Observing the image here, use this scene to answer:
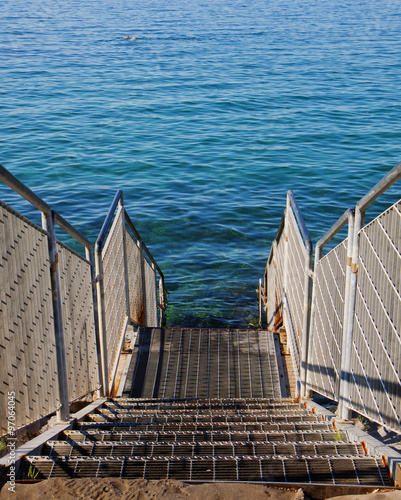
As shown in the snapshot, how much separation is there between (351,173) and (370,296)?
1573 cm

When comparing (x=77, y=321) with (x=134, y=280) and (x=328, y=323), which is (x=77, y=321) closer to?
(x=328, y=323)

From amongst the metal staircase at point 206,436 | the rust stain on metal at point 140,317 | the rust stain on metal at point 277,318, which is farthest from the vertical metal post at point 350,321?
the rust stain on metal at point 140,317

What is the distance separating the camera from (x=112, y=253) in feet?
18.2

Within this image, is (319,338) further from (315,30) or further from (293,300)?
(315,30)

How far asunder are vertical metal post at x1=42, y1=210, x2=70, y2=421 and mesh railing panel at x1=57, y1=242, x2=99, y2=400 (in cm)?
17

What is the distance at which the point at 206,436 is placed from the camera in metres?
3.66

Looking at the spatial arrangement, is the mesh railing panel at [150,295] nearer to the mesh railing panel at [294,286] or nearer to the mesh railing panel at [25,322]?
the mesh railing panel at [294,286]

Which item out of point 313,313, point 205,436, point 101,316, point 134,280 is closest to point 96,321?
point 101,316

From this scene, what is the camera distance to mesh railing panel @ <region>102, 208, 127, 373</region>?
528 centimetres

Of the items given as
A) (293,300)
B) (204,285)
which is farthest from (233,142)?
(293,300)

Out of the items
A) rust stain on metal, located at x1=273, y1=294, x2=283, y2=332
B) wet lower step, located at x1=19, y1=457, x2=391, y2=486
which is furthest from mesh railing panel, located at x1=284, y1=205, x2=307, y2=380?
wet lower step, located at x1=19, y1=457, x2=391, y2=486

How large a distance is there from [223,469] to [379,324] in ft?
3.76

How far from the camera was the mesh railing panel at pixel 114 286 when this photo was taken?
5.28 m

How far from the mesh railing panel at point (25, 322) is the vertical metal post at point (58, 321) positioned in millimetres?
53
